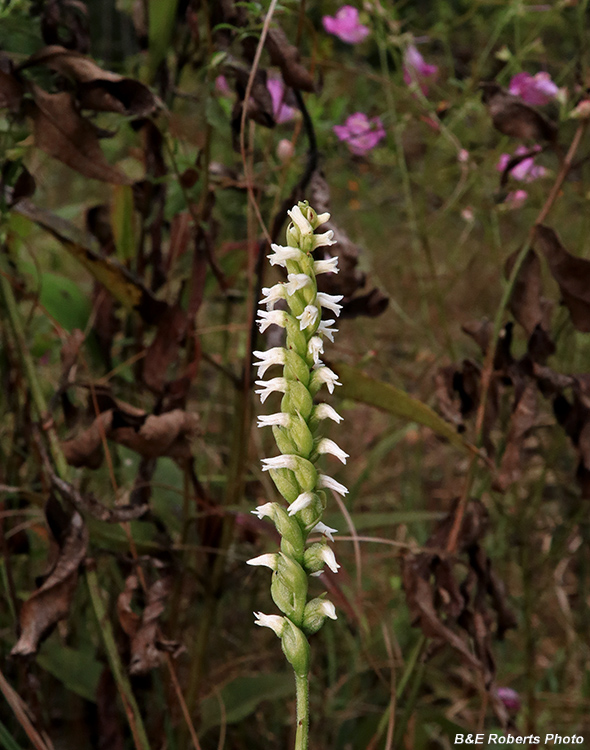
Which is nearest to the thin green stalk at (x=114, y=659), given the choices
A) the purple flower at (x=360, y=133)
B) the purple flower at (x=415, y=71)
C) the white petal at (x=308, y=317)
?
the white petal at (x=308, y=317)

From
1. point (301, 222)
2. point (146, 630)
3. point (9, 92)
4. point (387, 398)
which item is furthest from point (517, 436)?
point (9, 92)

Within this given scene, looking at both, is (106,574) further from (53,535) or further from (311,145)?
(311,145)

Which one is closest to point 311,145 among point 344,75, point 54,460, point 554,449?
point 54,460

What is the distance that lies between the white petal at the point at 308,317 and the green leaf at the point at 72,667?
839mm

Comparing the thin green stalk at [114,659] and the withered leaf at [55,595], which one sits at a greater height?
the withered leaf at [55,595]

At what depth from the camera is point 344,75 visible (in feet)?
9.00

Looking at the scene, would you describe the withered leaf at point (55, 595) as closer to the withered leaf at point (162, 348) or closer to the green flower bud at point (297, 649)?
the withered leaf at point (162, 348)

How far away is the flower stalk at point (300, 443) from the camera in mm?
484

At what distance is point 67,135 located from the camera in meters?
0.92

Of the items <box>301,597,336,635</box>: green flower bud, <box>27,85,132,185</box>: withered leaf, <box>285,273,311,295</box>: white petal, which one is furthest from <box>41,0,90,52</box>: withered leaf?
<box>301,597,336,635</box>: green flower bud

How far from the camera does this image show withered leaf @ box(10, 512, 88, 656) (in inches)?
34.2

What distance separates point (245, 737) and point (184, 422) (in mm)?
625

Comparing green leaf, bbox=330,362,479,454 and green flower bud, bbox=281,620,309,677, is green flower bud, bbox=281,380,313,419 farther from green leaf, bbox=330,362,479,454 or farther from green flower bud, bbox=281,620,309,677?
green leaf, bbox=330,362,479,454

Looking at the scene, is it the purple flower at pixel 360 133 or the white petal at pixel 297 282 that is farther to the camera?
the purple flower at pixel 360 133
